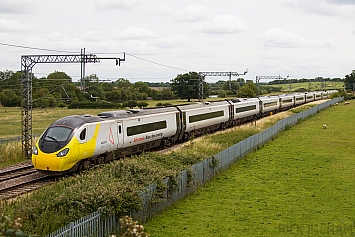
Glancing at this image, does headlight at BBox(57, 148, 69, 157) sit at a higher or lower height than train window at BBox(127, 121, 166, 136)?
lower

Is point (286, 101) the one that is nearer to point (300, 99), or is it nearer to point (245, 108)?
point (300, 99)

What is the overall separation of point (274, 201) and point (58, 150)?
9.85 m

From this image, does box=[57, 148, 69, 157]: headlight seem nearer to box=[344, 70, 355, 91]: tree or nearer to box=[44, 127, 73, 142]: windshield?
box=[44, 127, 73, 142]: windshield

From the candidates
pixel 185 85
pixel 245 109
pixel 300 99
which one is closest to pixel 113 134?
pixel 245 109

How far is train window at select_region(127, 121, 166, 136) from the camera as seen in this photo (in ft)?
82.3

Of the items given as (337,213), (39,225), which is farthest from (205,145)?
(39,225)

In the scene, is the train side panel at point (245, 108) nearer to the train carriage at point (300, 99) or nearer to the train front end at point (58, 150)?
the train carriage at point (300, 99)

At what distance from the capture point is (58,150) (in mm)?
19891

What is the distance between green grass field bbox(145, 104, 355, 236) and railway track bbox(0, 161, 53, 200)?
6.70 metres

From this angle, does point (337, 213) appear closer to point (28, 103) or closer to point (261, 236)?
point (261, 236)

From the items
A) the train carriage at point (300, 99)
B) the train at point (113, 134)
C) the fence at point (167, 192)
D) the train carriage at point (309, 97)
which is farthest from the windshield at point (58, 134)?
the train carriage at point (309, 97)

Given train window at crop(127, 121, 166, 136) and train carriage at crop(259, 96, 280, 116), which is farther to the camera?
train carriage at crop(259, 96, 280, 116)

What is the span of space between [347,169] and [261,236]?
489 inches

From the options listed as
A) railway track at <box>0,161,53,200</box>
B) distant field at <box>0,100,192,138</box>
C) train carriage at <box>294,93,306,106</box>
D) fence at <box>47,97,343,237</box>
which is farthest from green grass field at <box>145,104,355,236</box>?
train carriage at <box>294,93,306,106</box>
